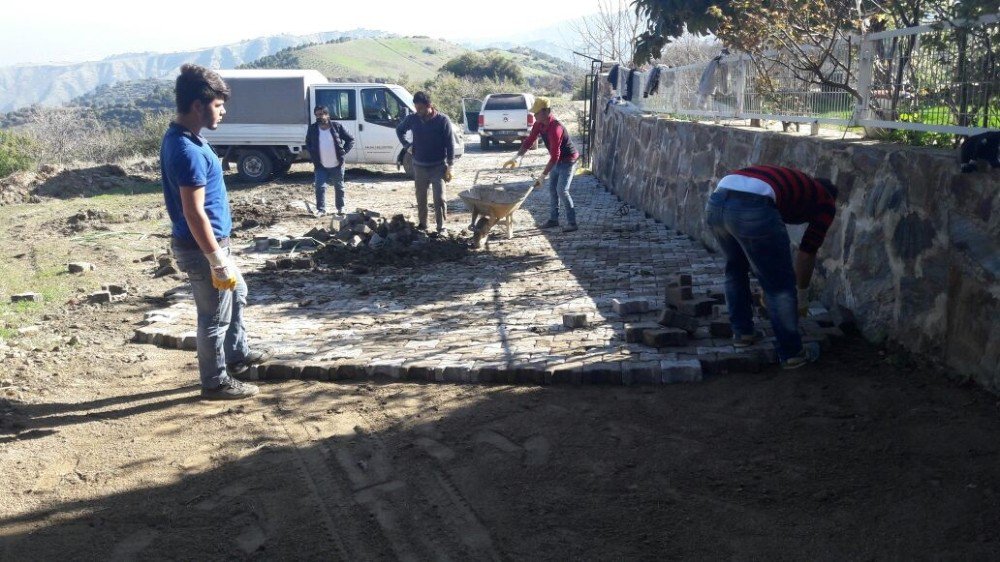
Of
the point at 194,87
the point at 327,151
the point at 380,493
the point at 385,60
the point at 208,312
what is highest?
the point at 385,60

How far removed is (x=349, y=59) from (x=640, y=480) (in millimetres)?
103171

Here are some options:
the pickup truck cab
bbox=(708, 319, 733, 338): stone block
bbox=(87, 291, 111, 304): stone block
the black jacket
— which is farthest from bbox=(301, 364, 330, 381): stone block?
the pickup truck cab

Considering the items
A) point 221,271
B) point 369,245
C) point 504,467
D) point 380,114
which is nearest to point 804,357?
point 504,467

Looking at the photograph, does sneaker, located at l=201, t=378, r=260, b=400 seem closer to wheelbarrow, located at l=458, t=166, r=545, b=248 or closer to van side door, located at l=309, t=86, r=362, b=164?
wheelbarrow, located at l=458, t=166, r=545, b=248

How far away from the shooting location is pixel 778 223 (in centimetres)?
539

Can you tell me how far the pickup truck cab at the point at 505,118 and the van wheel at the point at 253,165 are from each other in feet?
31.5

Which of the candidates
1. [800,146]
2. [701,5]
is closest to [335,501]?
[800,146]

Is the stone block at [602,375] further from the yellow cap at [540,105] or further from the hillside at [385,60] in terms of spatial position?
the hillside at [385,60]

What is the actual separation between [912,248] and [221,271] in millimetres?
4338

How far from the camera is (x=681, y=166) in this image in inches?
470

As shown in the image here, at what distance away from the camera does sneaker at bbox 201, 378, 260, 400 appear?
18.2 feet

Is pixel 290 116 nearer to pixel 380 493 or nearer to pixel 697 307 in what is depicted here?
pixel 697 307

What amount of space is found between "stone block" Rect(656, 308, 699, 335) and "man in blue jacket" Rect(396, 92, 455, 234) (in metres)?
5.98

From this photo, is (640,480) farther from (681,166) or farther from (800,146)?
(681,166)
